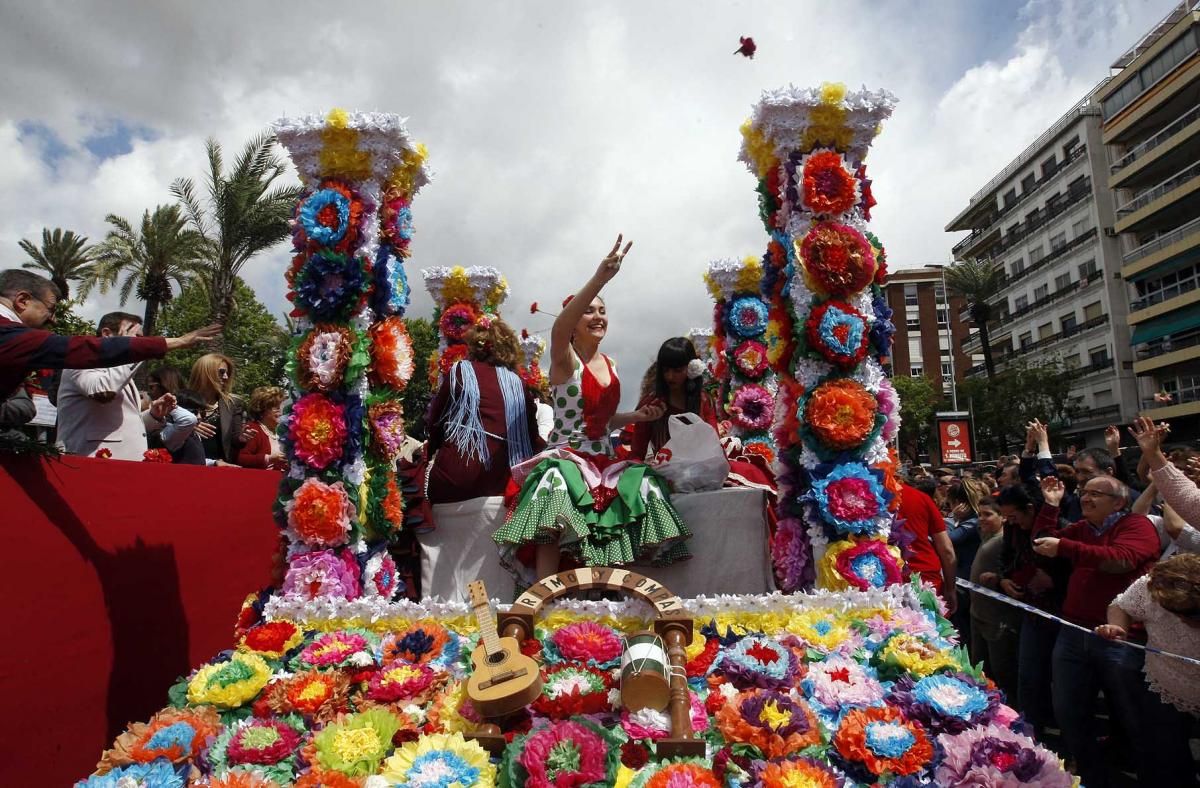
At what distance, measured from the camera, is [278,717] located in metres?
2.59

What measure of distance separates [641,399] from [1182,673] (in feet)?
9.30

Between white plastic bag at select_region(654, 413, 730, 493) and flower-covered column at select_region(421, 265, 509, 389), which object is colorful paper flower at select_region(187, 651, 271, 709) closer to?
white plastic bag at select_region(654, 413, 730, 493)

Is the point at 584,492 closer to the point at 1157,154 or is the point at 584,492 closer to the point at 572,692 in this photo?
the point at 572,692

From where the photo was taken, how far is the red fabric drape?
9.07 ft

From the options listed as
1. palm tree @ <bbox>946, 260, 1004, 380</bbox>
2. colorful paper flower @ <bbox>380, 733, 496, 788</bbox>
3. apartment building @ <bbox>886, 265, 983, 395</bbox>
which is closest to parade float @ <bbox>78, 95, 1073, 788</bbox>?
colorful paper flower @ <bbox>380, 733, 496, 788</bbox>

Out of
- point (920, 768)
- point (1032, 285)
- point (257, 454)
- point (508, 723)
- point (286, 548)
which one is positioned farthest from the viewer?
point (1032, 285)

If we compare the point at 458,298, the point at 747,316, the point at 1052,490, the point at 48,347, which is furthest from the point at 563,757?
the point at 458,298

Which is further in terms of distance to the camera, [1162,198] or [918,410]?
[918,410]

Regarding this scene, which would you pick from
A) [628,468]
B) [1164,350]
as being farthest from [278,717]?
[1164,350]

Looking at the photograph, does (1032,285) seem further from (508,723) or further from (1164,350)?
(508,723)

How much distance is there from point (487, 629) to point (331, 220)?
6.42 ft

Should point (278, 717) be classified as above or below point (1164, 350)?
below

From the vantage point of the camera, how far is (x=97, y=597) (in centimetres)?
314

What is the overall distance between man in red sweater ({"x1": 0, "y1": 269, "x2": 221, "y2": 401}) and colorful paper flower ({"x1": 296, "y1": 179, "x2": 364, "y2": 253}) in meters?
0.63
